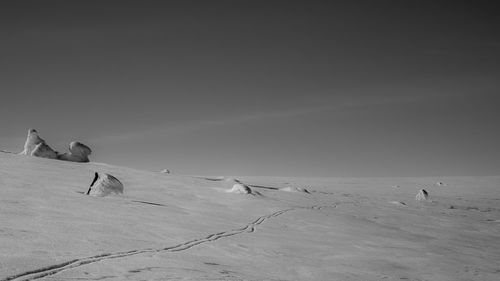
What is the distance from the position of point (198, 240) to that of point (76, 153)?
13.9 metres

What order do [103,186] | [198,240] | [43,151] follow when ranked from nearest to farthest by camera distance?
1. [198,240]
2. [103,186]
3. [43,151]

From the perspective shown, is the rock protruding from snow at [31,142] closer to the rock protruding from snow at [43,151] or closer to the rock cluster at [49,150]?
the rock cluster at [49,150]

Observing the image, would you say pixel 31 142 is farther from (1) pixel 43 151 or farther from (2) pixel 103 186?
(2) pixel 103 186

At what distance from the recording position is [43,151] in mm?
17547

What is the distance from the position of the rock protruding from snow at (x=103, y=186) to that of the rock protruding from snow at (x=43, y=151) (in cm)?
819

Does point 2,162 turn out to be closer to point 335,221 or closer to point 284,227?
point 284,227

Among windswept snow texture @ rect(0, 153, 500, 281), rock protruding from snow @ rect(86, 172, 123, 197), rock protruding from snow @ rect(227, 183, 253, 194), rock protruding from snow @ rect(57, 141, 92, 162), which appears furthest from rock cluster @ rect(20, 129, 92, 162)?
rock protruding from snow @ rect(86, 172, 123, 197)

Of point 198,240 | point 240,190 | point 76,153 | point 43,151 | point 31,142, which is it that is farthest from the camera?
point 76,153

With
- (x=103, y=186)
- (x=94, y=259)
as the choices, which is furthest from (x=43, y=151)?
A: (x=94, y=259)

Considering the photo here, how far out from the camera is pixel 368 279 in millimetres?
5258

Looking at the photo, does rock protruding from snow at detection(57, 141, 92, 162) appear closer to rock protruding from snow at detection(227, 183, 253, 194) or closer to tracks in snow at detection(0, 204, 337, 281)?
rock protruding from snow at detection(227, 183, 253, 194)

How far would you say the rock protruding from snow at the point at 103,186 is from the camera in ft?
32.5

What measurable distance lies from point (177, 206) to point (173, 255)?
5.36 meters

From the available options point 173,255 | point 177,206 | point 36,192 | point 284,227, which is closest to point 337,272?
point 173,255
